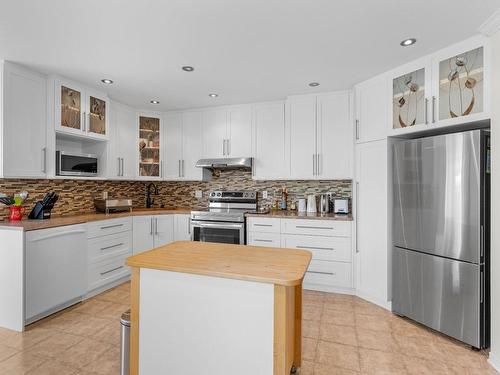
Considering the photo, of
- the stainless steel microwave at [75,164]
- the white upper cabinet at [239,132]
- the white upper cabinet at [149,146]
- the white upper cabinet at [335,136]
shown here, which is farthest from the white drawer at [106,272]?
the white upper cabinet at [335,136]

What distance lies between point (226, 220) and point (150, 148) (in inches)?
70.9

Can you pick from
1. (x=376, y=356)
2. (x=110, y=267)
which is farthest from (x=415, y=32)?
(x=110, y=267)

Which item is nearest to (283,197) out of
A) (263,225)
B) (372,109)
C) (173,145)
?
(263,225)

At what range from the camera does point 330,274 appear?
3.44 meters

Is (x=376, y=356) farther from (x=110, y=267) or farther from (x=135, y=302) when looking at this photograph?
(x=110, y=267)

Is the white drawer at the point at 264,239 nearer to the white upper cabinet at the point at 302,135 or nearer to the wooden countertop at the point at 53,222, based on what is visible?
the white upper cabinet at the point at 302,135

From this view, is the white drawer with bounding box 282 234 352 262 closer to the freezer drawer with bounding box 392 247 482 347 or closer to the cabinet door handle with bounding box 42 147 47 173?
the freezer drawer with bounding box 392 247 482 347

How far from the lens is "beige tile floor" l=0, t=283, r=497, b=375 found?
6.64ft

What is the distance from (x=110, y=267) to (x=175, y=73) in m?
2.43

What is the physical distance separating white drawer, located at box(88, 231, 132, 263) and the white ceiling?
185 cm

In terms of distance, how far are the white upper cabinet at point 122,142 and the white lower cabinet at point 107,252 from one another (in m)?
0.77

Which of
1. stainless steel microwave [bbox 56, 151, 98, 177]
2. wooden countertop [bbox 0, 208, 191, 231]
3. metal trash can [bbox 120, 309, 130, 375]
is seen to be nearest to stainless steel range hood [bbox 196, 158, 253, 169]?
wooden countertop [bbox 0, 208, 191, 231]

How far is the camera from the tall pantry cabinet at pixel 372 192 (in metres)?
3.01

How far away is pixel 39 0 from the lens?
1.82m
